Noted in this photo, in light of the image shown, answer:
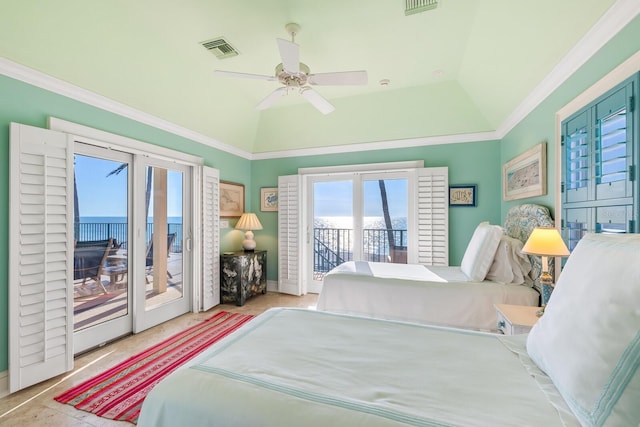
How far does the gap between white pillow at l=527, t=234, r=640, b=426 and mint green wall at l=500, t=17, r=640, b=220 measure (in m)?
1.30

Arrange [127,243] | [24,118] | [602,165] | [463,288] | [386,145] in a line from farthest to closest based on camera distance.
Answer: [386,145]
[127,243]
[463,288]
[24,118]
[602,165]

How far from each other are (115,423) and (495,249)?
10.1 feet

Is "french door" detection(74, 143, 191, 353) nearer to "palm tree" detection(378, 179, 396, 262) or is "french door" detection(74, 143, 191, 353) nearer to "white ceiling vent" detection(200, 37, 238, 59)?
"white ceiling vent" detection(200, 37, 238, 59)

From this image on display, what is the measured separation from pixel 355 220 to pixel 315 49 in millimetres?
2487

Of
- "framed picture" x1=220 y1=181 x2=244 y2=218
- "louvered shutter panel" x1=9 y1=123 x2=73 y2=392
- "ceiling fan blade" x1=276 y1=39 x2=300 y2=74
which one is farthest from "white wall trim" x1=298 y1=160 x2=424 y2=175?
"louvered shutter panel" x1=9 y1=123 x2=73 y2=392

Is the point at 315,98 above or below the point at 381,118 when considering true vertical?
below

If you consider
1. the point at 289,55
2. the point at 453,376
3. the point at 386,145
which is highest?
the point at 289,55

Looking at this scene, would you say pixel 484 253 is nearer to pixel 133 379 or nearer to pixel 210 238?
pixel 133 379

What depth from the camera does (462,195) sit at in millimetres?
3914

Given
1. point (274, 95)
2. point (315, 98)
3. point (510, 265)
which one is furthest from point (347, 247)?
point (274, 95)

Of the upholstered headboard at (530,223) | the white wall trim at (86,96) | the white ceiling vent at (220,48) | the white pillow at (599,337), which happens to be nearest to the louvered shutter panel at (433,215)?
the upholstered headboard at (530,223)

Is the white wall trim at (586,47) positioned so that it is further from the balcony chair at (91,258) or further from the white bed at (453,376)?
the balcony chair at (91,258)

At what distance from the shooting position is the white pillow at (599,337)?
0.67 m

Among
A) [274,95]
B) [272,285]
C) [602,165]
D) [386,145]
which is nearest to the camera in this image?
[602,165]
